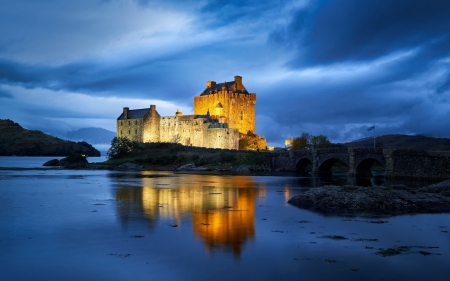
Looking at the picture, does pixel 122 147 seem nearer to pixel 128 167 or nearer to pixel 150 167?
pixel 128 167

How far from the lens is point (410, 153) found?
37.3 metres

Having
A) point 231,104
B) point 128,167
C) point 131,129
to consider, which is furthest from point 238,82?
point 128,167

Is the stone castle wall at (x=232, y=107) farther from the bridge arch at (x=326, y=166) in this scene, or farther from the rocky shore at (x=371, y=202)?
the rocky shore at (x=371, y=202)

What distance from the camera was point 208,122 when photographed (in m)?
70.6

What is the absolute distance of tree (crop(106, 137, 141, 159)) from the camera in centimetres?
6831

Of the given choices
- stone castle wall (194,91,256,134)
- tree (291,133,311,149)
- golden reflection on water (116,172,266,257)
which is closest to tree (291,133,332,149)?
tree (291,133,311,149)

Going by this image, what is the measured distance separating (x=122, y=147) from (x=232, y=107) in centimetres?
2147

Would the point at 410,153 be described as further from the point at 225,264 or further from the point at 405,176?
the point at 225,264

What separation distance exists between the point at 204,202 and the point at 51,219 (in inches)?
288

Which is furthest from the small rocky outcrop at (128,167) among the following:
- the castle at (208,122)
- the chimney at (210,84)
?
the chimney at (210,84)

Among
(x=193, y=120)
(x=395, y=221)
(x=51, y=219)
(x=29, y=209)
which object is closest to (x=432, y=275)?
(x=395, y=221)

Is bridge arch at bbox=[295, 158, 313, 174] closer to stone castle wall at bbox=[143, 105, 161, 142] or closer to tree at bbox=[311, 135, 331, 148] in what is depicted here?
tree at bbox=[311, 135, 331, 148]

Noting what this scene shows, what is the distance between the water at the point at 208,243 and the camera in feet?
31.8

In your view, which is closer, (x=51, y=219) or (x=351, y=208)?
(x=51, y=219)
